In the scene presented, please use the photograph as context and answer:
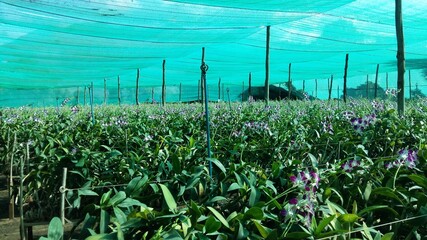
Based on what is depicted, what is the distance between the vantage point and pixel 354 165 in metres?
1.85

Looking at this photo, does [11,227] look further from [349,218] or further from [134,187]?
[349,218]

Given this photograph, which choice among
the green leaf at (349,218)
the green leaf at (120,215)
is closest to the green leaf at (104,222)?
the green leaf at (120,215)

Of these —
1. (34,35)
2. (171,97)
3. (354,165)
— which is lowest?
(171,97)

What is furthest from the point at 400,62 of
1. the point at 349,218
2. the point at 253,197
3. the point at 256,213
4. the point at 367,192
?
the point at 256,213

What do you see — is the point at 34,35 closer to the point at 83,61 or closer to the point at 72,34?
the point at 72,34

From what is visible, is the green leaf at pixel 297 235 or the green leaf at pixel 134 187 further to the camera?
the green leaf at pixel 134 187

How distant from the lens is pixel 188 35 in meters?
9.02

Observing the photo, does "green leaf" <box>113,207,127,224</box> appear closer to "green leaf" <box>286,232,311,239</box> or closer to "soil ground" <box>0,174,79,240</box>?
"green leaf" <box>286,232,311,239</box>

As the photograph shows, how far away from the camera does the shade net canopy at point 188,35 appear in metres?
6.97

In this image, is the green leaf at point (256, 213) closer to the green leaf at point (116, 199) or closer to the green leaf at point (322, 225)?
the green leaf at point (322, 225)

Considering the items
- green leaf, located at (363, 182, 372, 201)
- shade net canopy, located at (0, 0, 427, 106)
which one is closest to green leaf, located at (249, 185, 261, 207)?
green leaf, located at (363, 182, 372, 201)

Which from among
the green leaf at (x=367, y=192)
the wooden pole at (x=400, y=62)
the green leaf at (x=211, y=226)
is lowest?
the green leaf at (x=367, y=192)

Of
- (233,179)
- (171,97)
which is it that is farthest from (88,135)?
A: (171,97)

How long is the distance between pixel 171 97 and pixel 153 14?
15.9 meters
